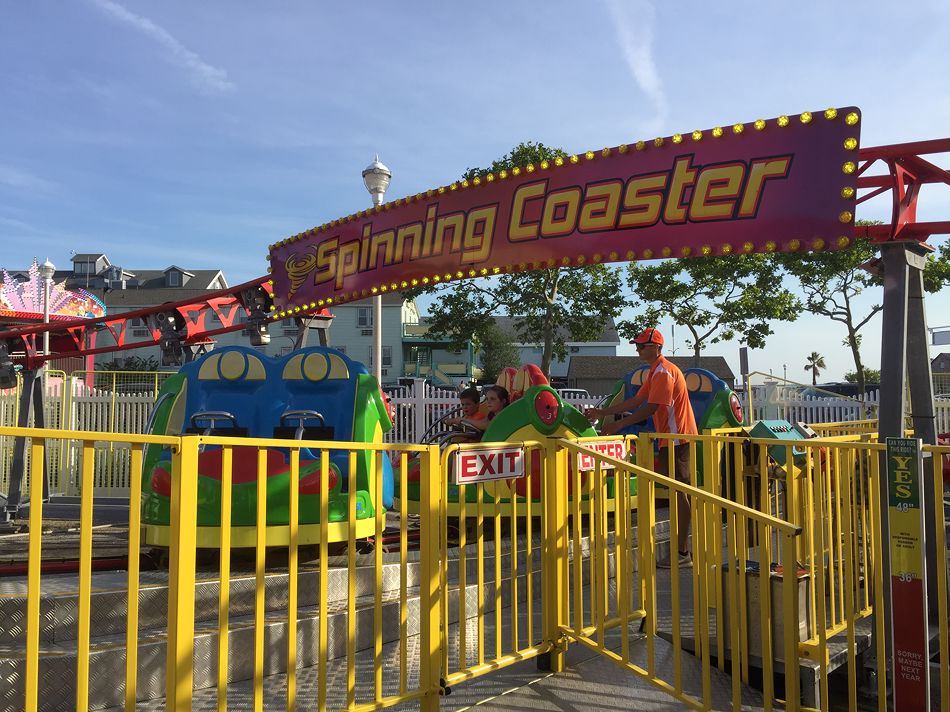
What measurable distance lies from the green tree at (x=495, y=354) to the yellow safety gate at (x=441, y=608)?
137ft

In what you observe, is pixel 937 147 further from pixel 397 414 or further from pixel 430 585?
pixel 397 414

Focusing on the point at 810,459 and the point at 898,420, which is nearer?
the point at 898,420

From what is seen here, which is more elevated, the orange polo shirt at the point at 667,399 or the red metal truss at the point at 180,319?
the red metal truss at the point at 180,319

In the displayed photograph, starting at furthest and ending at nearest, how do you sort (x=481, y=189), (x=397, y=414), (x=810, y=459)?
(x=397, y=414)
(x=481, y=189)
(x=810, y=459)

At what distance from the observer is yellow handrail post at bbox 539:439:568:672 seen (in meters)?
4.08

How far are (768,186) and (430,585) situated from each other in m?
3.10

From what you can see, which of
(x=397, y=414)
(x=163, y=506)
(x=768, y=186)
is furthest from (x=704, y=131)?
(x=397, y=414)

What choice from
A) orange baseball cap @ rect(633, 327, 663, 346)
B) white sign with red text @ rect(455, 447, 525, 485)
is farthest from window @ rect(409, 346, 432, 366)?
white sign with red text @ rect(455, 447, 525, 485)

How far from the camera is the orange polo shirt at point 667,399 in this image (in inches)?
226

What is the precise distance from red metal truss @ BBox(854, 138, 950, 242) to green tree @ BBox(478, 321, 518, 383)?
4201 cm

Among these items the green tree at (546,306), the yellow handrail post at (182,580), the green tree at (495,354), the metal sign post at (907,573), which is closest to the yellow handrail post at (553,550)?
the metal sign post at (907,573)

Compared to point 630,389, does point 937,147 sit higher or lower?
higher

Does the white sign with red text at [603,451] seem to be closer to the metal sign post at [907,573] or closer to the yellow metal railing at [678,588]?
the yellow metal railing at [678,588]

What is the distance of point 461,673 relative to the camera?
3.62m
